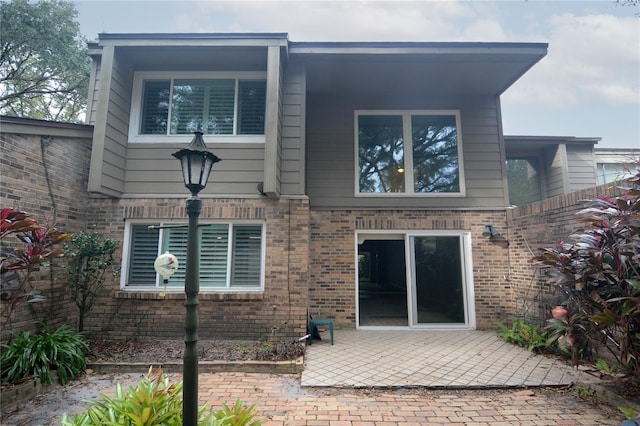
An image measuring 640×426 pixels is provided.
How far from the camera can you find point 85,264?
4.93 m

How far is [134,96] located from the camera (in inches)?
229

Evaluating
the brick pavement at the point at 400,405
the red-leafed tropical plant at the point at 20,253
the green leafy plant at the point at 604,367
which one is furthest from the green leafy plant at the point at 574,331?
the red-leafed tropical plant at the point at 20,253

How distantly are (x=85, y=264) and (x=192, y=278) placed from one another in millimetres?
3862

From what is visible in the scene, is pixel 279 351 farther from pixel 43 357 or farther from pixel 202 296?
pixel 43 357

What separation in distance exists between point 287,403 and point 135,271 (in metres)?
3.81

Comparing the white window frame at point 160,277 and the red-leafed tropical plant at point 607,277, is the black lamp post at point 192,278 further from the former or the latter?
the red-leafed tropical plant at point 607,277

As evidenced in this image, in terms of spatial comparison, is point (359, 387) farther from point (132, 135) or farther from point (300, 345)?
point (132, 135)

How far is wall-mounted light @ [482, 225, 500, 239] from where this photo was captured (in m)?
6.37

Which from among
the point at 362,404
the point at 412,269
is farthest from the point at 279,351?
the point at 412,269

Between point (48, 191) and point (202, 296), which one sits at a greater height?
point (48, 191)

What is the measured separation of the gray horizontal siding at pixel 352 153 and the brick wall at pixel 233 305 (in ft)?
5.32

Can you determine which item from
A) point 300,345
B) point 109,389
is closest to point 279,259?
point 300,345

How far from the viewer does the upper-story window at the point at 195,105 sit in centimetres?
576

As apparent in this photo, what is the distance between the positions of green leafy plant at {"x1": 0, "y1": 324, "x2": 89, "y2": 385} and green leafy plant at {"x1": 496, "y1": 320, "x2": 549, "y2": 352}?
670 centimetres
